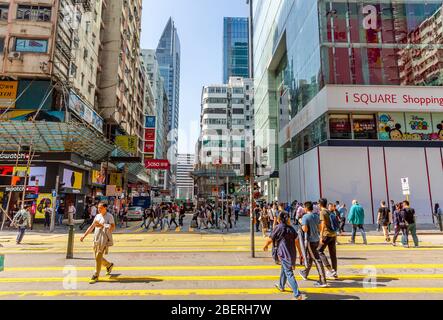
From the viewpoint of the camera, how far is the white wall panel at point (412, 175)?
22.6 meters

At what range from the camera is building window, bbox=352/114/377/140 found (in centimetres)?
2398

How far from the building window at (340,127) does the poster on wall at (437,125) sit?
22.8ft

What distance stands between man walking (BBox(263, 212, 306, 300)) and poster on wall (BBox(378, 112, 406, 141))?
21.6m

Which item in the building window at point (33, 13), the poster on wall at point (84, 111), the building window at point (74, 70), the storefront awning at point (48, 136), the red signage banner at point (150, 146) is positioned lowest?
the storefront awning at point (48, 136)

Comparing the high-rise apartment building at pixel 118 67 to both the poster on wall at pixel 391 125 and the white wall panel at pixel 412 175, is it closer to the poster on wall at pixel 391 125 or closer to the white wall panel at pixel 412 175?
the poster on wall at pixel 391 125

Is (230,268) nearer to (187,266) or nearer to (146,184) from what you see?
(187,266)

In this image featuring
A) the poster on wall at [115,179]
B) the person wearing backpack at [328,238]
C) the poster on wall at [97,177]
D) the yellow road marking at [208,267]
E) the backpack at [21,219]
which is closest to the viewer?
the person wearing backpack at [328,238]

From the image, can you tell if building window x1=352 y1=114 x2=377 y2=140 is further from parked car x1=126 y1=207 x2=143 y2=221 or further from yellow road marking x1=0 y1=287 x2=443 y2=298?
parked car x1=126 y1=207 x2=143 y2=221

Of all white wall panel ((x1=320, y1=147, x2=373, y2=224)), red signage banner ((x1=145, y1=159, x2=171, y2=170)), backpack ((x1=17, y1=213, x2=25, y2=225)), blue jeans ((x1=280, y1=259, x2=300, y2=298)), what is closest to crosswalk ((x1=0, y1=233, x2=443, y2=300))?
blue jeans ((x1=280, y1=259, x2=300, y2=298))

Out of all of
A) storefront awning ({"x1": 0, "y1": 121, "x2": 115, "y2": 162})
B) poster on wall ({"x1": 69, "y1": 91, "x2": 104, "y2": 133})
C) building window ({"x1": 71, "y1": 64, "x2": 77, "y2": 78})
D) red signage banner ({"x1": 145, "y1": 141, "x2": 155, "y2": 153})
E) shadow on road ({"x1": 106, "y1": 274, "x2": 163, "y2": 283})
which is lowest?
shadow on road ({"x1": 106, "y1": 274, "x2": 163, "y2": 283})

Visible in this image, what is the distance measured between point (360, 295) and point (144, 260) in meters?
6.38

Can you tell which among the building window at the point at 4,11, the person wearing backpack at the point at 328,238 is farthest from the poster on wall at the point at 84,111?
the person wearing backpack at the point at 328,238
